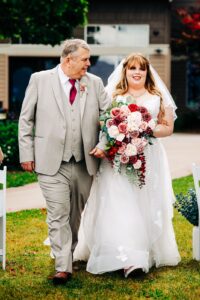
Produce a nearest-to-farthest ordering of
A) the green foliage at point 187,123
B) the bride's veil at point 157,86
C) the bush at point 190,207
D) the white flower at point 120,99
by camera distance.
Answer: the white flower at point 120,99, the bride's veil at point 157,86, the bush at point 190,207, the green foliage at point 187,123

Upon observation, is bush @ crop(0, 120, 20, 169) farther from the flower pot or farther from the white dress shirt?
the white dress shirt

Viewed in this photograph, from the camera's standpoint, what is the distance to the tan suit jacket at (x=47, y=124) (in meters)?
6.49

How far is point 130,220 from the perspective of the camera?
673 cm

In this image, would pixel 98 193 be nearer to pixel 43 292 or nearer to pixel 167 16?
pixel 43 292

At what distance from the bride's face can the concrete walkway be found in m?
4.25

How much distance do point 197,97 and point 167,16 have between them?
4.06 metres

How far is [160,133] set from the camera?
6875mm

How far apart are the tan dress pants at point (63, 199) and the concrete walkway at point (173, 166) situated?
13.4 ft

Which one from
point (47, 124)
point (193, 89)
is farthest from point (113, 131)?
point (193, 89)

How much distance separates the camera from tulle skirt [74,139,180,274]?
6.67 m

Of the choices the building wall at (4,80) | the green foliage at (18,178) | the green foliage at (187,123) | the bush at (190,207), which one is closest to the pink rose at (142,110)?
the bush at (190,207)

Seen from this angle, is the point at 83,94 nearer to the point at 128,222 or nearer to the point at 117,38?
the point at 128,222

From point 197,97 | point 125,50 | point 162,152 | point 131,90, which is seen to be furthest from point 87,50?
point 197,97

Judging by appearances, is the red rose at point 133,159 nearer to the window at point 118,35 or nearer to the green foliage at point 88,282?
the green foliage at point 88,282
